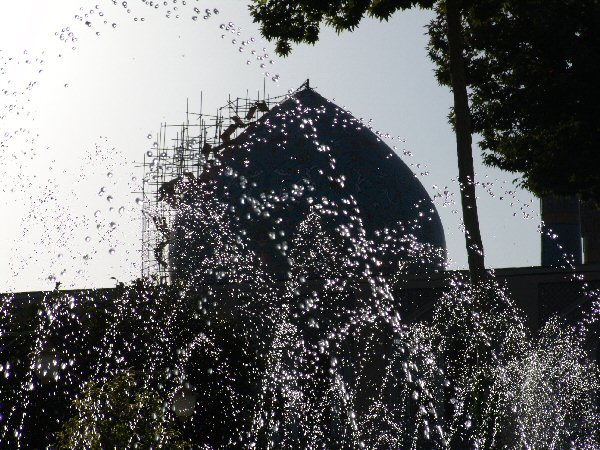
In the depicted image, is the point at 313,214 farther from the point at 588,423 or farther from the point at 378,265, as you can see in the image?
the point at 588,423

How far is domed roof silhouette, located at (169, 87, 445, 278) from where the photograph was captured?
23625mm

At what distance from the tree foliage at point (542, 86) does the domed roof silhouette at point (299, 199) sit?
6.54 m

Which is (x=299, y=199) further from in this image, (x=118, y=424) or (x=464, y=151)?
(x=118, y=424)

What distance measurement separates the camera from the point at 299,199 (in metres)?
24.0

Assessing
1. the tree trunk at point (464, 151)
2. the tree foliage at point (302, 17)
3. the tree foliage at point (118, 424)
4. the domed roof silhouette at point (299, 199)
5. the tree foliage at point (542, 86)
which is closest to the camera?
the tree foliage at point (118, 424)

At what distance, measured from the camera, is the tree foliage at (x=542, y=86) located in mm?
16656

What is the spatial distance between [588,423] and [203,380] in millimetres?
6837

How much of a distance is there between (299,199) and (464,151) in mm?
11279

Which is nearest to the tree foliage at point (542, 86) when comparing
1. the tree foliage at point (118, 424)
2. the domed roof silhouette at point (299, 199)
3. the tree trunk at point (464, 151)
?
the tree trunk at point (464, 151)

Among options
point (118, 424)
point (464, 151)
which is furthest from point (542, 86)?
point (118, 424)

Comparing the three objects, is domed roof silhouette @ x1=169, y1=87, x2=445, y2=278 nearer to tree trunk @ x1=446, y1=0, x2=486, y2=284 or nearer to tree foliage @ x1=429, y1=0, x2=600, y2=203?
tree foliage @ x1=429, y1=0, x2=600, y2=203

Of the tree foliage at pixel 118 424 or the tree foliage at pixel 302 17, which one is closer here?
the tree foliage at pixel 118 424

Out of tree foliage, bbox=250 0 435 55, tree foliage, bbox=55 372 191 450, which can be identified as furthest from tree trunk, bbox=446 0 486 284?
tree foliage, bbox=55 372 191 450

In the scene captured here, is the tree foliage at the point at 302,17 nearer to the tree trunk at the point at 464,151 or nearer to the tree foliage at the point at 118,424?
the tree trunk at the point at 464,151
